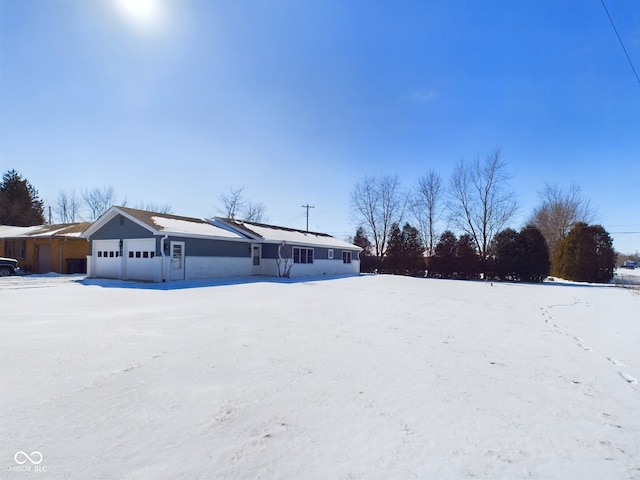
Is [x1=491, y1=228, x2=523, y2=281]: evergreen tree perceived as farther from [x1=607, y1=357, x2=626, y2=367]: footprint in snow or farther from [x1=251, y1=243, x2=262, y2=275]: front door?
[x1=607, y1=357, x2=626, y2=367]: footprint in snow

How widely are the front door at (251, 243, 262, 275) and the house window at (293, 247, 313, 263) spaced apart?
7.71 ft

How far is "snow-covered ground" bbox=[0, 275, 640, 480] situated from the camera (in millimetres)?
2453

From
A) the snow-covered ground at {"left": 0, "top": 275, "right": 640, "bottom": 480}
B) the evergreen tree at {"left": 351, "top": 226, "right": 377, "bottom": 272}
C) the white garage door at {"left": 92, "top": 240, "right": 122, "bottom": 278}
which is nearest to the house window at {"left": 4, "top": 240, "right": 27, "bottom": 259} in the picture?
the white garage door at {"left": 92, "top": 240, "right": 122, "bottom": 278}

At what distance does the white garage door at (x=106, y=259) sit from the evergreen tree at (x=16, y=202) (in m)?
27.8

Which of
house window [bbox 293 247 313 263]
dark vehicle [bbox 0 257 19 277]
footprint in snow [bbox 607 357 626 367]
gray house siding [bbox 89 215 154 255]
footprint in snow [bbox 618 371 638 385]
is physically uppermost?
gray house siding [bbox 89 215 154 255]

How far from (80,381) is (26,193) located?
1878 inches

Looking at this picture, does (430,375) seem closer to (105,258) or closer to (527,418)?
(527,418)

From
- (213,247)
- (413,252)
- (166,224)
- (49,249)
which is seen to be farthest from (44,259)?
(413,252)

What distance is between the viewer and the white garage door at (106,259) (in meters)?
18.3

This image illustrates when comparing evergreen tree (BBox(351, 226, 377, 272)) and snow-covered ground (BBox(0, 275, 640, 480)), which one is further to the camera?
evergreen tree (BBox(351, 226, 377, 272))

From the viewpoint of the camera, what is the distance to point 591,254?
25516 mm

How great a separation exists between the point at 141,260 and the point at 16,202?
32.5 metres

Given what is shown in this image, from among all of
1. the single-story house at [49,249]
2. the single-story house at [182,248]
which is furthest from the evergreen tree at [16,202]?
the single-story house at [182,248]

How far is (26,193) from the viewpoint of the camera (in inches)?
1553
